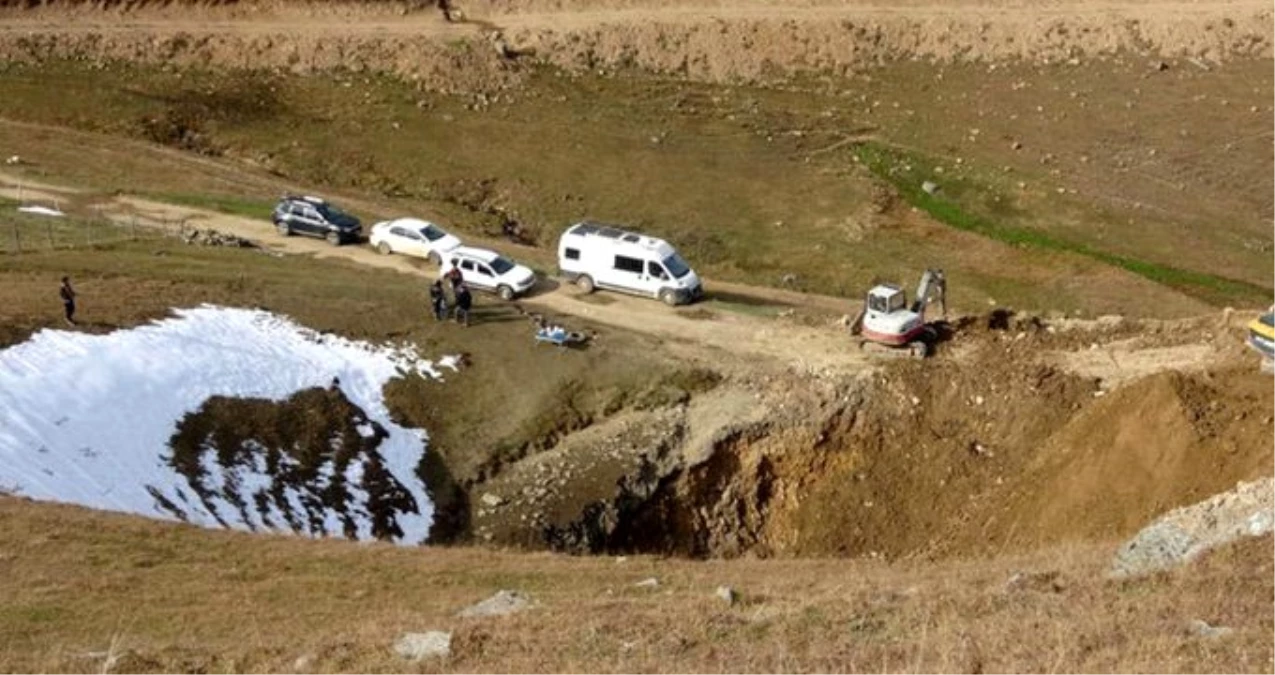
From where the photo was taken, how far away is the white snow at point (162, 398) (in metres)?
30.2

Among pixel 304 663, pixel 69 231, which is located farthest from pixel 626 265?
pixel 304 663

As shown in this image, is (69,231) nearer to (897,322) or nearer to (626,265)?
(626,265)

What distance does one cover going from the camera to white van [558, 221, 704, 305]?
4406 centimetres

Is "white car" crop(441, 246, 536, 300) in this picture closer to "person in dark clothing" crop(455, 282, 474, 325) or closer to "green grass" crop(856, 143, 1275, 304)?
"person in dark clothing" crop(455, 282, 474, 325)

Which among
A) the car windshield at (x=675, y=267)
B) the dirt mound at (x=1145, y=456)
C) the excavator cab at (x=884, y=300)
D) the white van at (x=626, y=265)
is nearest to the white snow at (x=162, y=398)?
the white van at (x=626, y=265)

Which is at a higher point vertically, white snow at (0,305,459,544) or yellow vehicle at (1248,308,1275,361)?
yellow vehicle at (1248,308,1275,361)

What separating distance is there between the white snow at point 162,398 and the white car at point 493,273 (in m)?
5.76

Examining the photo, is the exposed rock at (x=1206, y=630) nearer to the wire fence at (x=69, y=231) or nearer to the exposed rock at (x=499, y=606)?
the exposed rock at (x=499, y=606)

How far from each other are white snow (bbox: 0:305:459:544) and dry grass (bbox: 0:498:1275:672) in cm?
317

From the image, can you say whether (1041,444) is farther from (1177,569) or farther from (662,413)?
(1177,569)

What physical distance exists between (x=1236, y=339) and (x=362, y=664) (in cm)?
2696

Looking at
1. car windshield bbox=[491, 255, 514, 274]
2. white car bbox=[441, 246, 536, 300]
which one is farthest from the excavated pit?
car windshield bbox=[491, 255, 514, 274]

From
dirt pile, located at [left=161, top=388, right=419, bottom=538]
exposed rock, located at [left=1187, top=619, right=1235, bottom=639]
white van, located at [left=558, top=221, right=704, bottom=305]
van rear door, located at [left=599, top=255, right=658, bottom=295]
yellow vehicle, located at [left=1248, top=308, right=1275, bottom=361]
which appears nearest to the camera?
exposed rock, located at [left=1187, top=619, right=1235, bottom=639]

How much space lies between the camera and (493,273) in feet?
146
